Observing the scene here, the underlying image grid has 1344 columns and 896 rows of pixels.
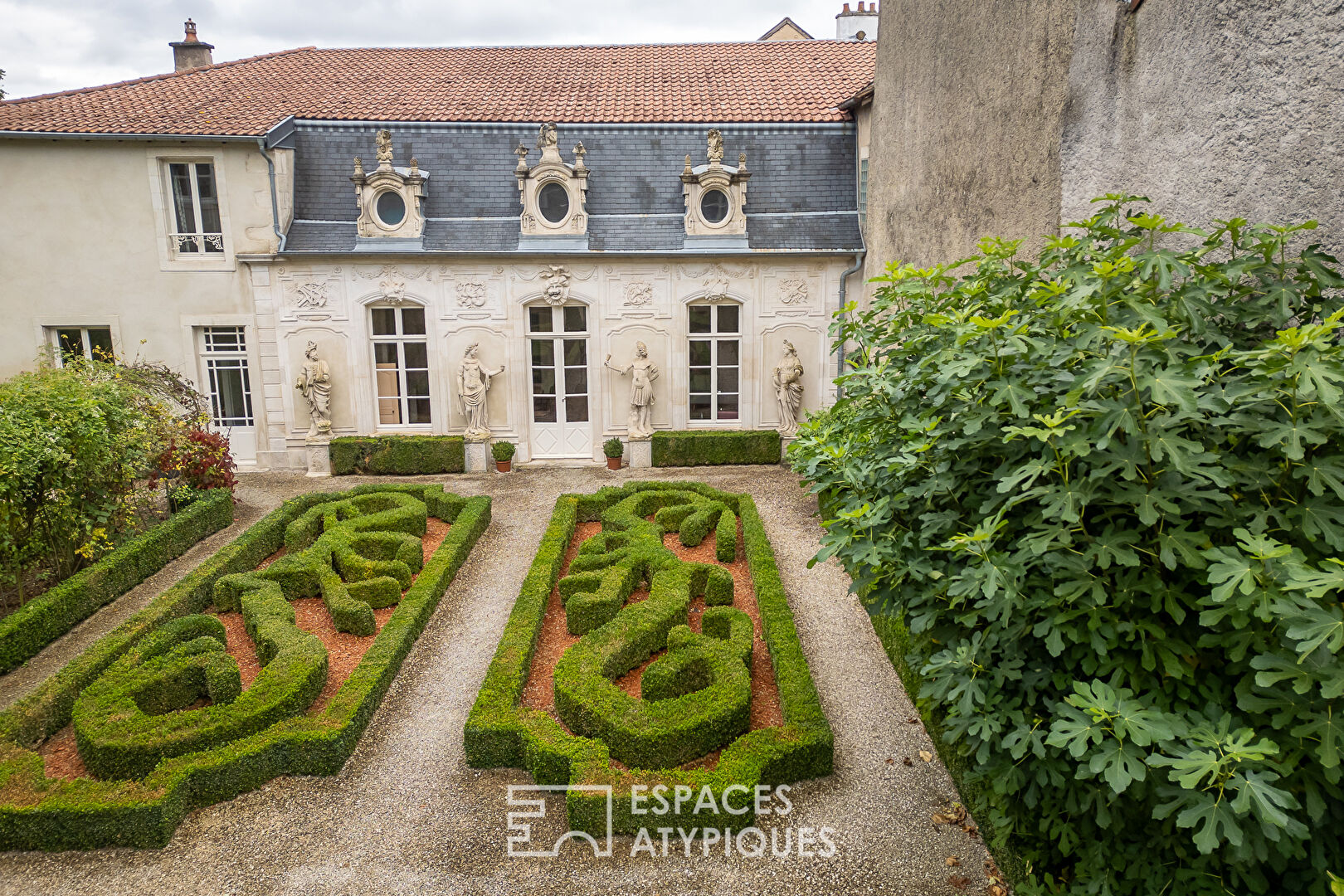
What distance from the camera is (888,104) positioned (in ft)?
35.9

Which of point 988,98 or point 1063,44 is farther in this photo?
point 988,98

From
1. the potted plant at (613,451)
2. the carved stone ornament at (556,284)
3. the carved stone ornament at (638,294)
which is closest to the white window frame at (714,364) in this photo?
the carved stone ornament at (638,294)

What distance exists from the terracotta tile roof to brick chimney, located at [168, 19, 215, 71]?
5.93 ft

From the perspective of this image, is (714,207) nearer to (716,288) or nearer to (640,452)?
(716,288)

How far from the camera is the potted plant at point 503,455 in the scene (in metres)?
14.6

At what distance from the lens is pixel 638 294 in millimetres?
14891

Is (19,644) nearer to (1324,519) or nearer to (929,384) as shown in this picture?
(929,384)

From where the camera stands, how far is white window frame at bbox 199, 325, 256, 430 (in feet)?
48.6

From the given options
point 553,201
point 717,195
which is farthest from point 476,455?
point 717,195

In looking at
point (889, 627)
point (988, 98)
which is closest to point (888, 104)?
point (988, 98)

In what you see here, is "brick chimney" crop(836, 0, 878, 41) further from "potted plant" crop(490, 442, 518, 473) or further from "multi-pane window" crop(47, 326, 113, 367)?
"multi-pane window" crop(47, 326, 113, 367)

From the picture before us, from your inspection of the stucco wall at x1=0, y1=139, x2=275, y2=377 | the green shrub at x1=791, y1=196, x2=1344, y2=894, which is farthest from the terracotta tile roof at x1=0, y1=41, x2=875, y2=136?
the green shrub at x1=791, y1=196, x2=1344, y2=894

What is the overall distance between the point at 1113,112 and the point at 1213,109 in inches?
44.1

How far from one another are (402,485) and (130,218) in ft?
24.7
